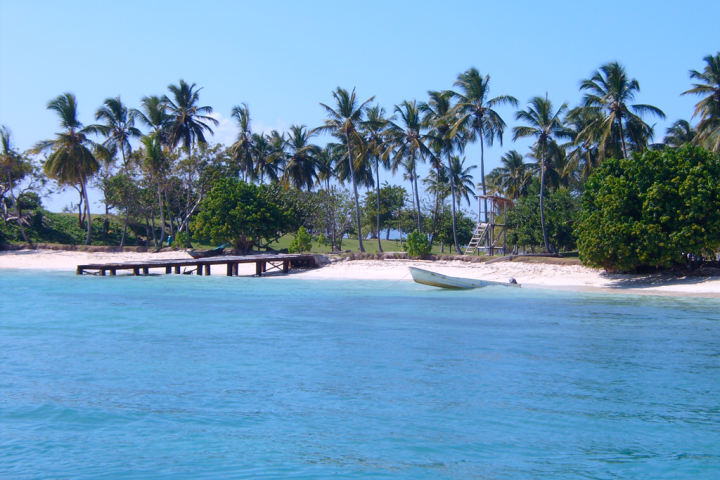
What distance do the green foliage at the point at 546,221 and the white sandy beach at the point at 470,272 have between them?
31.6 ft

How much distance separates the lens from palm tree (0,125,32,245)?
43.2 m

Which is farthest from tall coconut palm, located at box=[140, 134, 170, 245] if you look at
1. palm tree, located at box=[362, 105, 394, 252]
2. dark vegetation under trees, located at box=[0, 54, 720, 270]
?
palm tree, located at box=[362, 105, 394, 252]

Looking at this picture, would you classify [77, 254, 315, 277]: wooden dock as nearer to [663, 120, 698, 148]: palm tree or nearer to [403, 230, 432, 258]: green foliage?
[403, 230, 432, 258]: green foliage

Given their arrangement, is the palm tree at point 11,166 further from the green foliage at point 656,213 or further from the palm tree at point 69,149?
the green foliage at point 656,213

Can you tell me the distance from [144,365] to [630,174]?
22138 mm

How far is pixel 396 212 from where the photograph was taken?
5678cm

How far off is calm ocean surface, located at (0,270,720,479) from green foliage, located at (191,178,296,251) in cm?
2046

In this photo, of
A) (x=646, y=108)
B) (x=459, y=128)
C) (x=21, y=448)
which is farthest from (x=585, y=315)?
(x=459, y=128)

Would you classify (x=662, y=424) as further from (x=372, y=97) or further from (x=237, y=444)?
(x=372, y=97)

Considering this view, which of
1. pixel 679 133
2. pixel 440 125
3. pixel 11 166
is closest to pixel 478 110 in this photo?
pixel 440 125

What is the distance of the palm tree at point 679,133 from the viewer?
45.3m

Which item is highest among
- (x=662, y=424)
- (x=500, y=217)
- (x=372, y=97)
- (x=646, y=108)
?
(x=372, y=97)

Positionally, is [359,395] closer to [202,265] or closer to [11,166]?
[202,265]

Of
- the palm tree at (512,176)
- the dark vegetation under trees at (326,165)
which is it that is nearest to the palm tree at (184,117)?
the dark vegetation under trees at (326,165)
